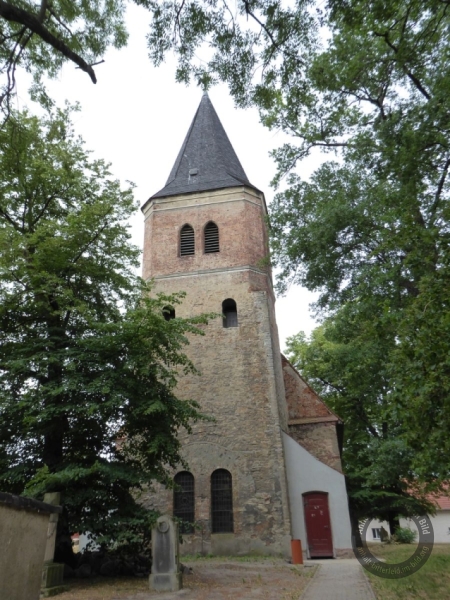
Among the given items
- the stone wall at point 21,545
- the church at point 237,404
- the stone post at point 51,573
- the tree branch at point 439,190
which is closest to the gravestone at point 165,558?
the stone post at point 51,573

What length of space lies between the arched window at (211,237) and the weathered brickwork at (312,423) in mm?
6523

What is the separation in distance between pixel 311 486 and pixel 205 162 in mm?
15403

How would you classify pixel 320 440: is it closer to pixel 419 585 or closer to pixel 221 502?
pixel 221 502

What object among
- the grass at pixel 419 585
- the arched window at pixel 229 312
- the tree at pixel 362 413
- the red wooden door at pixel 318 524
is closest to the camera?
the grass at pixel 419 585

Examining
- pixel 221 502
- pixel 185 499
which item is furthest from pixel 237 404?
Answer: pixel 185 499

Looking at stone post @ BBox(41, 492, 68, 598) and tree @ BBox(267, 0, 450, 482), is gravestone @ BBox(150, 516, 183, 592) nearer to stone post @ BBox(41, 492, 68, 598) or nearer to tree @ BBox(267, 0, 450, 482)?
stone post @ BBox(41, 492, 68, 598)

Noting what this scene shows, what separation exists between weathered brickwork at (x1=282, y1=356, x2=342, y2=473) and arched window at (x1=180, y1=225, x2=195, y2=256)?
6990 mm

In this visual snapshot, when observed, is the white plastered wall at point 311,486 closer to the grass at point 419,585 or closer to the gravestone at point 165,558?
the grass at point 419,585

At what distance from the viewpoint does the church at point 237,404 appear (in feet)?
→ 49.4

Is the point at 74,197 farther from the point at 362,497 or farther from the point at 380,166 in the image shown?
the point at 362,497

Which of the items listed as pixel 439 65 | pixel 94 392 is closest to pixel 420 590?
pixel 94 392

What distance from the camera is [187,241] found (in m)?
20.3

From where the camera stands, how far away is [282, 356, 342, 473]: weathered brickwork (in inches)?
706

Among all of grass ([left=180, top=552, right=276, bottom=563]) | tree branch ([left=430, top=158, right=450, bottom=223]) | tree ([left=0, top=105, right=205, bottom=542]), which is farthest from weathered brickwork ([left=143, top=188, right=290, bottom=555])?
tree branch ([left=430, top=158, right=450, bottom=223])
